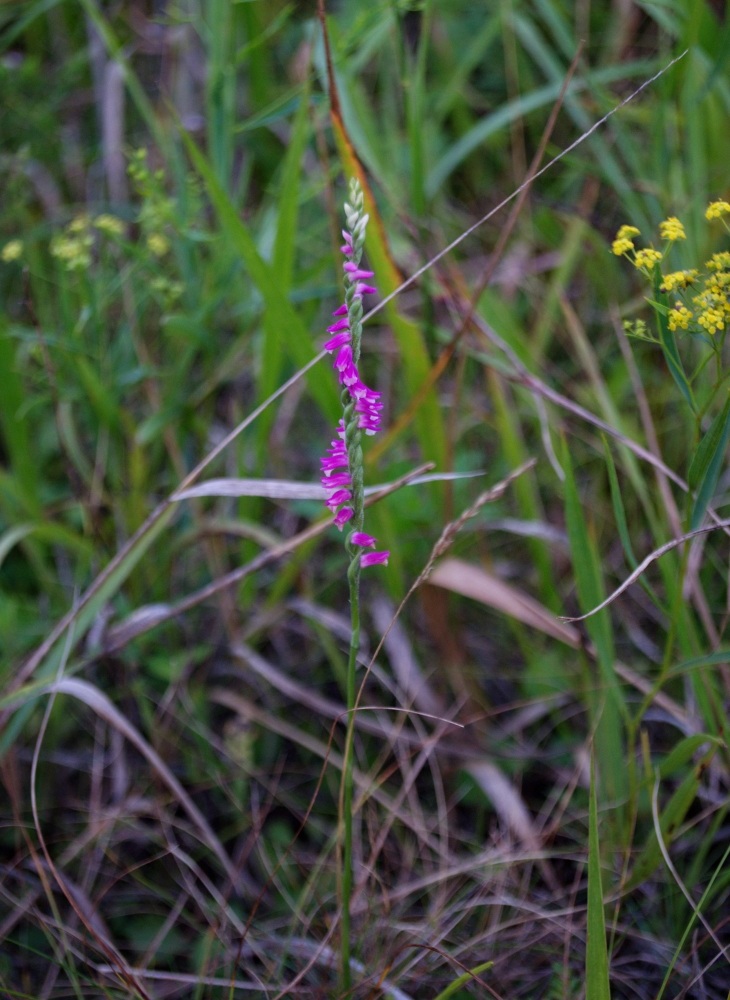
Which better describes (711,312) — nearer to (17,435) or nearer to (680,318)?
(680,318)

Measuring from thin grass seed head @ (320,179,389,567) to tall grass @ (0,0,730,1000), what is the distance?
5.9 inches

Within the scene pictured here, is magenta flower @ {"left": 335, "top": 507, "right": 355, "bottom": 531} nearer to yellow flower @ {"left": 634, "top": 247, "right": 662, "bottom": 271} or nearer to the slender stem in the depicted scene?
the slender stem

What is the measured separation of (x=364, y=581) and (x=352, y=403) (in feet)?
3.46

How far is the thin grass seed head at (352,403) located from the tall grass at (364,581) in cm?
15

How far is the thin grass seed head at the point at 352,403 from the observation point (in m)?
0.94

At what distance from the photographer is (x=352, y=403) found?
0.94 m

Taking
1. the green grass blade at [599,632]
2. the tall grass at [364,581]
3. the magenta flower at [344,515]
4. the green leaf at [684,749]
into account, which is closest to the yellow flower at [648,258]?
the tall grass at [364,581]

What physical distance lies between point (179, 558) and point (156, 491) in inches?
7.4

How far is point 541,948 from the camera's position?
1.38 metres

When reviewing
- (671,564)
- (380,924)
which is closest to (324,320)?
(671,564)

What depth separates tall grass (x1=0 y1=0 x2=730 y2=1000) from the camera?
1.39 metres

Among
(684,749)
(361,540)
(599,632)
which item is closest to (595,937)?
(684,749)

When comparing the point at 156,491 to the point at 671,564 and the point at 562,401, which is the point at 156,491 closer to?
the point at 562,401

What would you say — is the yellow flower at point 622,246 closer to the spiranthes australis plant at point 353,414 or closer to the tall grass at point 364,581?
the tall grass at point 364,581
